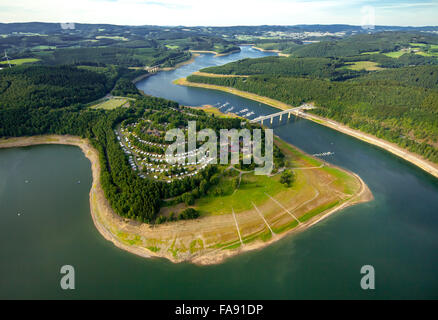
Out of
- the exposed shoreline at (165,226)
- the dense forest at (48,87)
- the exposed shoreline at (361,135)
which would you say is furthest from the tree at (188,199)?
the dense forest at (48,87)

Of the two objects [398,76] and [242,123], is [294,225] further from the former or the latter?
[398,76]

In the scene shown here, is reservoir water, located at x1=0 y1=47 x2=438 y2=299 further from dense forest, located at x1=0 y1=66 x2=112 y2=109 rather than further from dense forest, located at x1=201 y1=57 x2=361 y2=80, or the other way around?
dense forest, located at x1=201 y1=57 x2=361 y2=80

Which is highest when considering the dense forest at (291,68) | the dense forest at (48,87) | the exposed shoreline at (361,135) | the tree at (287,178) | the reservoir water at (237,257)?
the dense forest at (291,68)

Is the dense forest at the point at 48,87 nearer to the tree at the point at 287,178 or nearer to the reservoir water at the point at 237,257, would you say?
the reservoir water at the point at 237,257

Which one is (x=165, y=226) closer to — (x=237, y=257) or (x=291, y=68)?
(x=237, y=257)

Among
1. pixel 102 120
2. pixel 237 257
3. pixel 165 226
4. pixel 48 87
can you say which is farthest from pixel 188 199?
pixel 48 87

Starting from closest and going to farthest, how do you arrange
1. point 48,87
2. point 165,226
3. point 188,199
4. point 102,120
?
1. point 165,226
2. point 188,199
3. point 102,120
4. point 48,87

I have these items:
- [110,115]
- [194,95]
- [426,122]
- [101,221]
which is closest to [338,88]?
[426,122]

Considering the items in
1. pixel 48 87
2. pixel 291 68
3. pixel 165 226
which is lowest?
pixel 165 226
